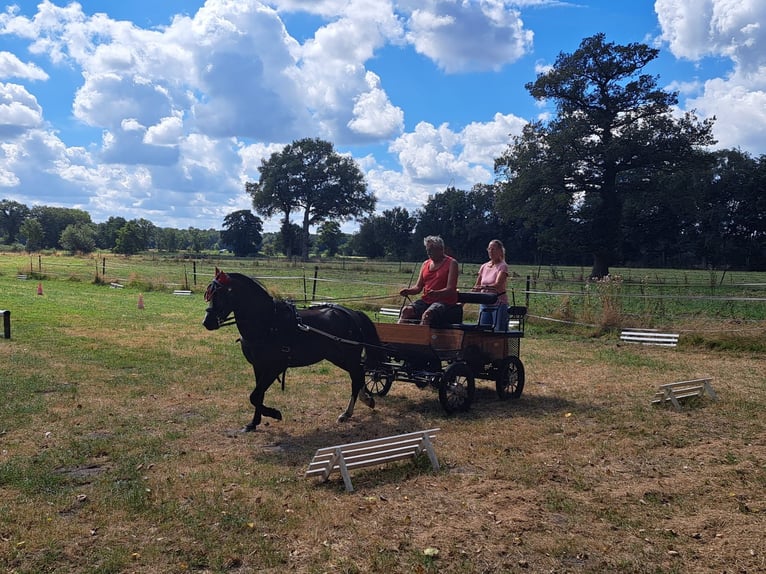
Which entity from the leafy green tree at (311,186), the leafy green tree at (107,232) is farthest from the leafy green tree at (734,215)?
the leafy green tree at (107,232)

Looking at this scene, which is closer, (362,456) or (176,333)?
(362,456)

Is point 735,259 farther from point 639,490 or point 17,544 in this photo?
point 17,544

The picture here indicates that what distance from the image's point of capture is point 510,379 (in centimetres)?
876

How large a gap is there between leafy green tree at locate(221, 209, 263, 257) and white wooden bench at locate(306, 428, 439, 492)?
9956 cm

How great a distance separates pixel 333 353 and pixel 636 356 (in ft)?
26.2

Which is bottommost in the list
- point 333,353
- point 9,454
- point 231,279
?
point 9,454

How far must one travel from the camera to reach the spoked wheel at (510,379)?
8562 millimetres

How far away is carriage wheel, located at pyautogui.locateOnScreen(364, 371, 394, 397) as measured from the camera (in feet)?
27.0

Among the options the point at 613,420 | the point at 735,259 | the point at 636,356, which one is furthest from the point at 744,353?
the point at 735,259

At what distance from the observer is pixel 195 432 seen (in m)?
6.94

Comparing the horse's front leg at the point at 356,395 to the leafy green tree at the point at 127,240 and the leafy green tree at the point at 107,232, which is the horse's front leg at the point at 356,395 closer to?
the leafy green tree at the point at 127,240

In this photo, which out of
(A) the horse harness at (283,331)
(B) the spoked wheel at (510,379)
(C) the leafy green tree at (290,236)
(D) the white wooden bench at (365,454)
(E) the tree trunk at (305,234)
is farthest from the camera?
(C) the leafy green tree at (290,236)

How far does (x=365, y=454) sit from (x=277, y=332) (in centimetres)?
187

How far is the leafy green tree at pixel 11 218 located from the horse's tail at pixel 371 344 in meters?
133
